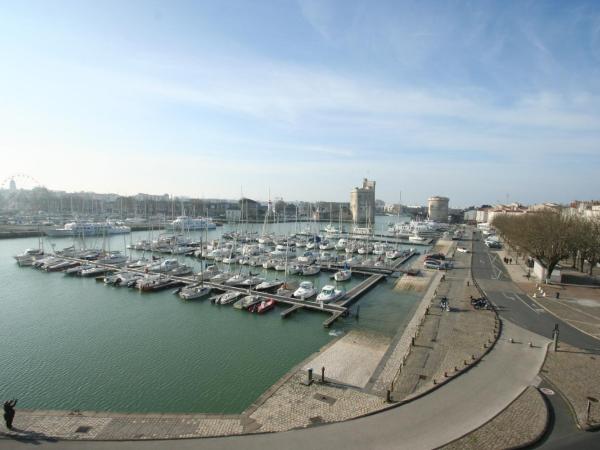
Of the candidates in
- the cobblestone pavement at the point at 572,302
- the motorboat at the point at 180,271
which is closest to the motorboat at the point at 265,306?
the motorboat at the point at 180,271

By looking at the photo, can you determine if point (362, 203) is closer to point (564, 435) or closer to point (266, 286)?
point (266, 286)

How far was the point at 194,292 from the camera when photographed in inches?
1153

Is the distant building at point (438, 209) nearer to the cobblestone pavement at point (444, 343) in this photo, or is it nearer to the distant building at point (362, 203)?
the distant building at point (362, 203)

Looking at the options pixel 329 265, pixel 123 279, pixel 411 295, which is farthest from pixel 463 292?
pixel 123 279

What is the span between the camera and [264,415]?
11.6 meters

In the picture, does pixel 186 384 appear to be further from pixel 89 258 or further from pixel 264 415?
pixel 89 258

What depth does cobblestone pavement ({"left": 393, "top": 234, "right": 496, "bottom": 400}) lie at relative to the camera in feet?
44.9

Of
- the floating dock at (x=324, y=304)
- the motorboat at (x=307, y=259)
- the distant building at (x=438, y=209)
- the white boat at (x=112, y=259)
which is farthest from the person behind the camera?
the distant building at (x=438, y=209)

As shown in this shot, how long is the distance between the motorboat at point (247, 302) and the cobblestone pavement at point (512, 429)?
1868 cm

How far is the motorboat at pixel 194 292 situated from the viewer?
2900cm

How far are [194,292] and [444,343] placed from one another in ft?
66.4

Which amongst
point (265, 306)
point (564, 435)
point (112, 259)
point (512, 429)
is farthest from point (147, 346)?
point (112, 259)

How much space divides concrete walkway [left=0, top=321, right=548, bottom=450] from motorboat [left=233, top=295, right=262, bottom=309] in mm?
16513

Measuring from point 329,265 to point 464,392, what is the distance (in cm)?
3047
